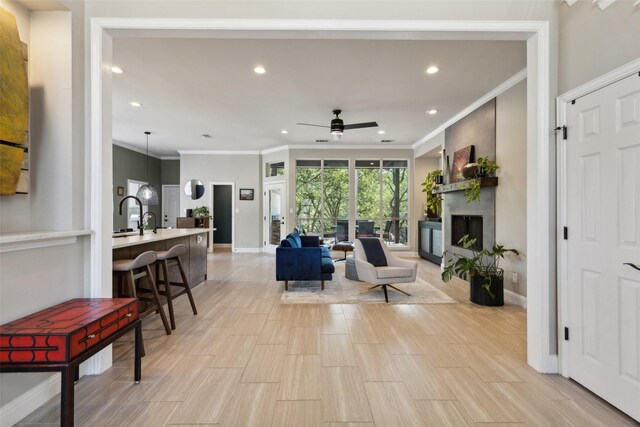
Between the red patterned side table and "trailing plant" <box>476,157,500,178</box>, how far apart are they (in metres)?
4.65

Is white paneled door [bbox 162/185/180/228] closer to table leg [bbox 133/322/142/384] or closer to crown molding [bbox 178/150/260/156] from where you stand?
crown molding [bbox 178/150/260/156]

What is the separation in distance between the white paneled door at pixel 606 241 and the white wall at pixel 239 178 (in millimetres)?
7746

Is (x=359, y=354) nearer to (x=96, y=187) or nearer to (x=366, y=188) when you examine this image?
(x=96, y=187)

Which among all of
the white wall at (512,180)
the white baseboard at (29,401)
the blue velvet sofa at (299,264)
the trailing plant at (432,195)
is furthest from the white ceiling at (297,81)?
the white baseboard at (29,401)

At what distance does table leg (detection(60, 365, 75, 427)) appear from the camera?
138 centimetres

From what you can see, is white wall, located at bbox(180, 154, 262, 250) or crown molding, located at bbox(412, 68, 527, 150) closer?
crown molding, located at bbox(412, 68, 527, 150)

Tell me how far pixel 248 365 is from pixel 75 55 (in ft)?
8.53

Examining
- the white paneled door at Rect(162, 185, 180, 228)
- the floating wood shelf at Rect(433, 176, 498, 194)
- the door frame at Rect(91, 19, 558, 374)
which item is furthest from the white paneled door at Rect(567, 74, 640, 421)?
the white paneled door at Rect(162, 185, 180, 228)

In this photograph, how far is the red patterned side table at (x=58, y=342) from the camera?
4.70 ft

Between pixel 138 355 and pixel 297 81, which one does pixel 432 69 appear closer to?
pixel 297 81

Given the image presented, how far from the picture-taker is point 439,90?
439 cm

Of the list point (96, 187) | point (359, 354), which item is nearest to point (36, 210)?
point (96, 187)

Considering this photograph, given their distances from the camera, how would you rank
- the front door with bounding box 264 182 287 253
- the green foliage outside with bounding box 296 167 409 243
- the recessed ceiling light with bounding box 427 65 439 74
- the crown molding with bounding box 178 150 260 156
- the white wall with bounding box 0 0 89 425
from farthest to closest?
the crown molding with bounding box 178 150 260 156 → the front door with bounding box 264 182 287 253 → the green foliage outside with bounding box 296 167 409 243 → the recessed ceiling light with bounding box 427 65 439 74 → the white wall with bounding box 0 0 89 425

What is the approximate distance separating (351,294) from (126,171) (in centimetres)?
747
